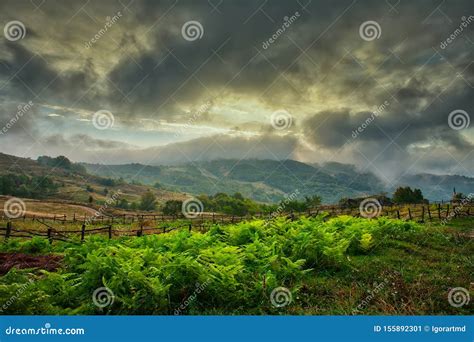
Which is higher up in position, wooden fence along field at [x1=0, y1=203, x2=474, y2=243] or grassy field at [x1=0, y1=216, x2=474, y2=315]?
wooden fence along field at [x1=0, y1=203, x2=474, y2=243]

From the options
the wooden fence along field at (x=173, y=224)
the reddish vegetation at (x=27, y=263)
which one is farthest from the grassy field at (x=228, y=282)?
the wooden fence along field at (x=173, y=224)

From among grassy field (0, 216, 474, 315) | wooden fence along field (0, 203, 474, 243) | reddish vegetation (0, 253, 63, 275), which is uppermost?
wooden fence along field (0, 203, 474, 243)

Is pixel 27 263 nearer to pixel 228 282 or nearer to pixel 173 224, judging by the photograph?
pixel 228 282

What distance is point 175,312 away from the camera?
295 inches

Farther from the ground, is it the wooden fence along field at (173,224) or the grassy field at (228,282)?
the wooden fence along field at (173,224)

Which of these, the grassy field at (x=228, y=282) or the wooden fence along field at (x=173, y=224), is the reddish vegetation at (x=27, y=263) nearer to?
the grassy field at (x=228, y=282)

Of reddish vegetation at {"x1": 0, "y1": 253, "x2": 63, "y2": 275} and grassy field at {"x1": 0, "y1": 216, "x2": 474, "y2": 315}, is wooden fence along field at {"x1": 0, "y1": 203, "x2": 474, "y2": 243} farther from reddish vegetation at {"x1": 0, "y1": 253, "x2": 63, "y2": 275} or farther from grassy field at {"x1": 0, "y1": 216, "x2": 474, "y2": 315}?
grassy field at {"x1": 0, "y1": 216, "x2": 474, "y2": 315}

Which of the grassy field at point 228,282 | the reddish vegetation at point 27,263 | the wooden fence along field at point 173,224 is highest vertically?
the wooden fence along field at point 173,224

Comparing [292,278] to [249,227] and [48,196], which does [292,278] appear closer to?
[249,227]

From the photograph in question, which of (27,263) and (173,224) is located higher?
(173,224)

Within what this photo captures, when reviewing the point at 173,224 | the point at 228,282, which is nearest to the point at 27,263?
the point at 228,282

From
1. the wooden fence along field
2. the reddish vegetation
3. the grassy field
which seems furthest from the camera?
the wooden fence along field

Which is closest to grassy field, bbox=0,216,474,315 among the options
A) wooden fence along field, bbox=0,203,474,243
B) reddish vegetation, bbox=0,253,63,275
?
reddish vegetation, bbox=0,253,63,275

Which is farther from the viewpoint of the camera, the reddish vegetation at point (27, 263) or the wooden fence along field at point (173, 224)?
the wooden fence along field at point (173, 224)
